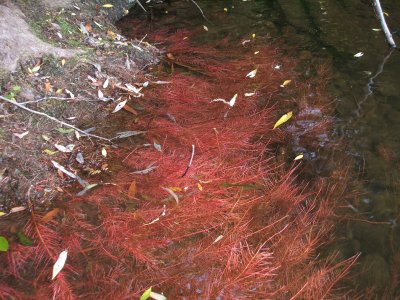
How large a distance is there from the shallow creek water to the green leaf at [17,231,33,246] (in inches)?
67.4

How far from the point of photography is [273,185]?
2.52 m

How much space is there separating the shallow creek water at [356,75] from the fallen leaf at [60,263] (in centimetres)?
150

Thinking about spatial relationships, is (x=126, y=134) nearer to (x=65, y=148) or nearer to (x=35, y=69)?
(x=65, y=148)

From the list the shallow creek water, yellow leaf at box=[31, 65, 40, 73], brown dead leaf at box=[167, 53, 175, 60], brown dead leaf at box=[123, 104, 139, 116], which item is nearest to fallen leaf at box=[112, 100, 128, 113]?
brown dead leaf at box=[123, 104, 139, 116]

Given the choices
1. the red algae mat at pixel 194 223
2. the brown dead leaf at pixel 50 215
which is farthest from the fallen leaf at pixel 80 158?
the brown dead leaf at pixel 50 215

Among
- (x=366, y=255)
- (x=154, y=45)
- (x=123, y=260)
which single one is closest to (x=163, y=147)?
(x=123, y=260)

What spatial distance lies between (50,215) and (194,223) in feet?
2.72

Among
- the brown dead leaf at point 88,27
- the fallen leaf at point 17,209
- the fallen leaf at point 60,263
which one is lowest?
the fallen leaf at point 17,209

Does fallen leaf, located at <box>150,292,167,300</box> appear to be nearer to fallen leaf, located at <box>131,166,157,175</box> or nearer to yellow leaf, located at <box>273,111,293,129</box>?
fallen leaf, located at <box>131,166,157,175</box>

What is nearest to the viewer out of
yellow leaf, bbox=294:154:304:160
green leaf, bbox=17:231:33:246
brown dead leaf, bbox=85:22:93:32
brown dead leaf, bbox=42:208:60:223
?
green leaf, bbox=17:231:33:246

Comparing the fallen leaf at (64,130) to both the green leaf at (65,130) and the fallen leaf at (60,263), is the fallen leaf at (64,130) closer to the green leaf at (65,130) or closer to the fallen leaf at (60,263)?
the green leaf at (65,130)

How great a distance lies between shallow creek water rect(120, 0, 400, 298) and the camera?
2.28 meters

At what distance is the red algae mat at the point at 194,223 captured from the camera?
195 centimetres

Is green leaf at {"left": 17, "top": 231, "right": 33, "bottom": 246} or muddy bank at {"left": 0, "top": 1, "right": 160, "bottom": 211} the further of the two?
muddy bank at {"left": 0, "top": 1, "right": 160, "bottom": 211}
